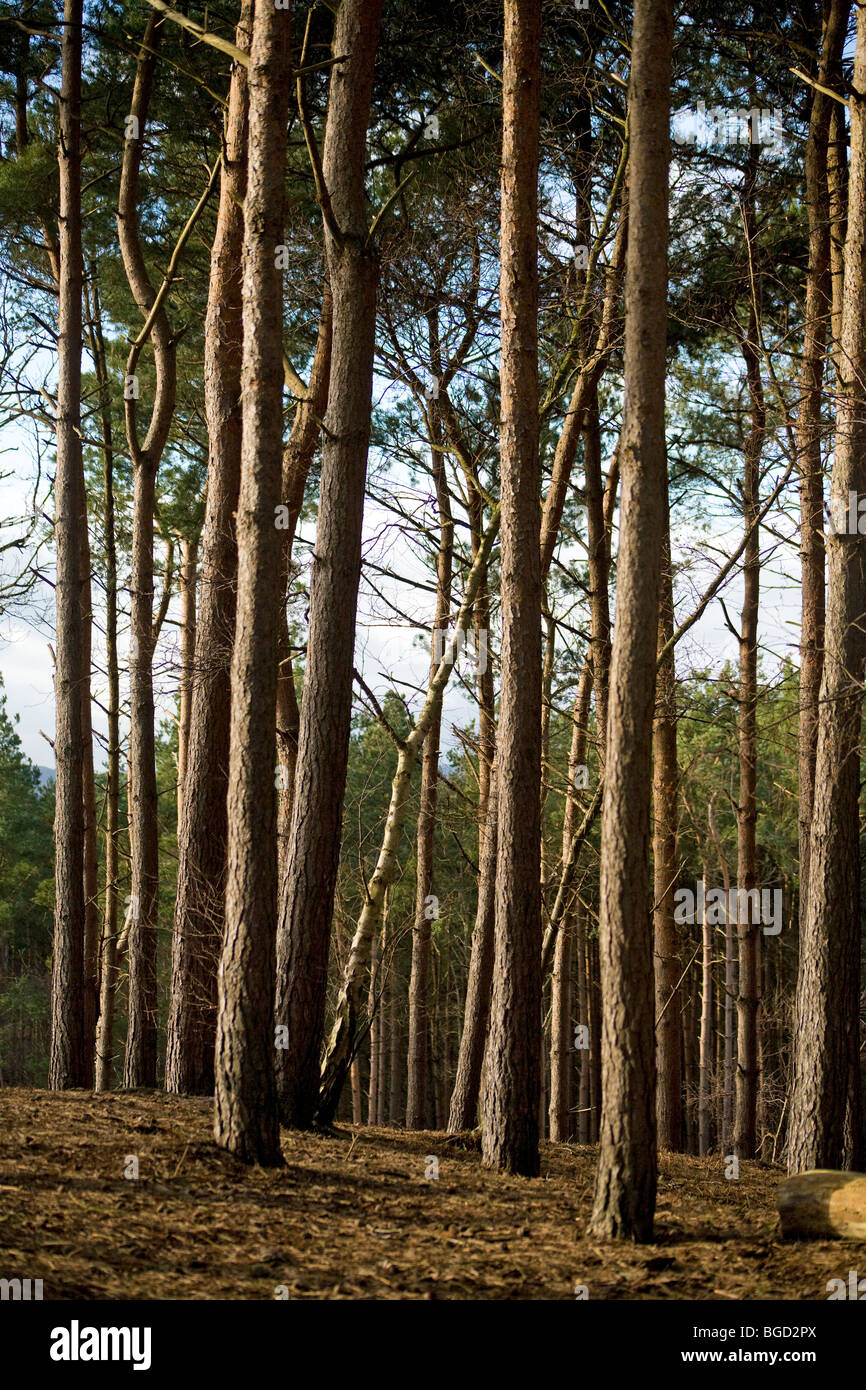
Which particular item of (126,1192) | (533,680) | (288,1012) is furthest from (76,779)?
(126,1192)

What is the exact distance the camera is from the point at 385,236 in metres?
10.8

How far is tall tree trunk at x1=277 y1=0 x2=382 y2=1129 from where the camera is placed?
7.50 meters

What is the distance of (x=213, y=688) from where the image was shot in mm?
9414

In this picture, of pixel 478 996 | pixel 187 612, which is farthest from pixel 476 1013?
pixel 187 612

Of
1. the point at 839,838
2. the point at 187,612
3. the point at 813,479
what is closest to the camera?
the point at 839,838

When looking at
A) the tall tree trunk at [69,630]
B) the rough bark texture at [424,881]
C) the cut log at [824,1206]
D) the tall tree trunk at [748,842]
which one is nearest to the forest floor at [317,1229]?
the cut log at [824,1206]

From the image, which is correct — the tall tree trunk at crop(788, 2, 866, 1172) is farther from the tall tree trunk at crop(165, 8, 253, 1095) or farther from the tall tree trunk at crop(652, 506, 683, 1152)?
the tall tree trunk at crop(165, 8, 253, 1095)

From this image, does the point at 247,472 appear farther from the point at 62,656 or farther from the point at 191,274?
the point at 191,274

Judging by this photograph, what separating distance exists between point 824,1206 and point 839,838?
262 cm

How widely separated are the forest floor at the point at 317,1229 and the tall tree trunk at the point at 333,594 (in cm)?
85

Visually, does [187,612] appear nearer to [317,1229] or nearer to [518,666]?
[518,666]

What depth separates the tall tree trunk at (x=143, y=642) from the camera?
10719 mm

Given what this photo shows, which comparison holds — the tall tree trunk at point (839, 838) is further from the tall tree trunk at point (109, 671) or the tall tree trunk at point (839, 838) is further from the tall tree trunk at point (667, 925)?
the tall tree trunk at point (109, 671)

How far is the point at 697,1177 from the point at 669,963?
2.79 meters
